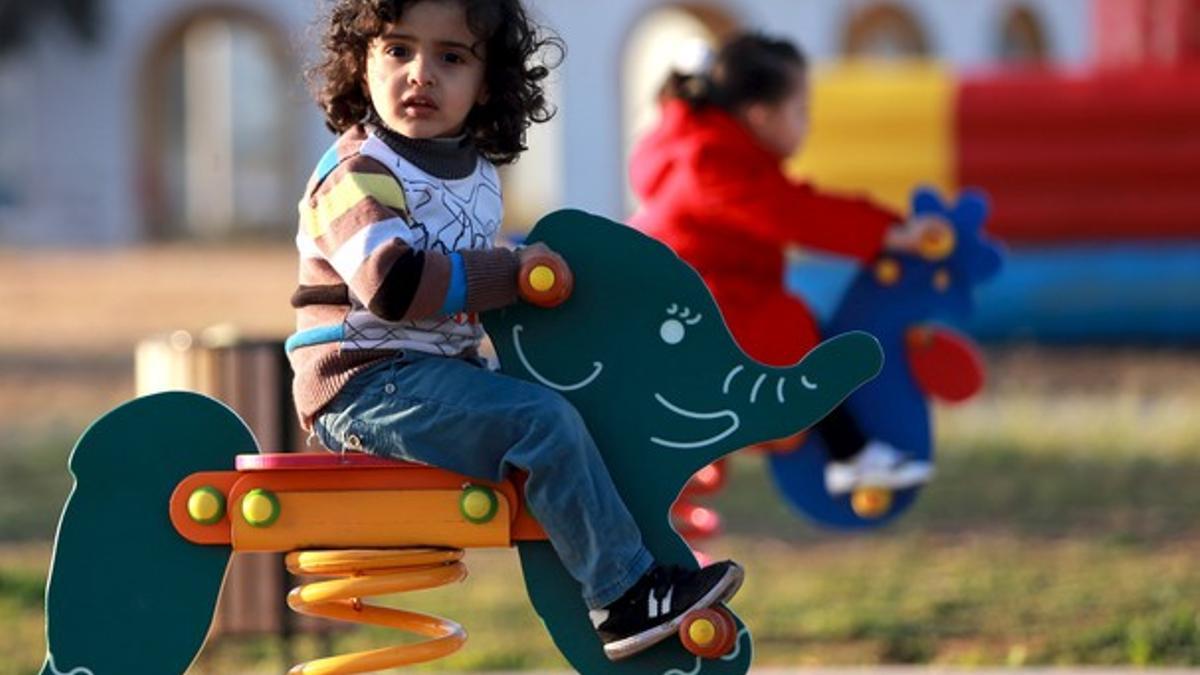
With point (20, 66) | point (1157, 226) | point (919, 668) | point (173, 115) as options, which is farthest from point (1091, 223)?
point (173, 115)

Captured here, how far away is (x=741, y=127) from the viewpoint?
5.70 meters

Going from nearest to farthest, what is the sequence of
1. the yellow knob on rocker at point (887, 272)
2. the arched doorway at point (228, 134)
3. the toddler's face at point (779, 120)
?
the toddler's face at point (779, 120)
the yellow knob on rocker at point (887, 272)
the arched doorway at point (228, 134)

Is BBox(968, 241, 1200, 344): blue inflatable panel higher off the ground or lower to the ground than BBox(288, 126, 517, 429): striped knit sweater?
lower

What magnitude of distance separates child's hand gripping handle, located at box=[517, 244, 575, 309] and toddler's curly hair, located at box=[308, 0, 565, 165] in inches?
12.4

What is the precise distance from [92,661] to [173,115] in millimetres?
33136

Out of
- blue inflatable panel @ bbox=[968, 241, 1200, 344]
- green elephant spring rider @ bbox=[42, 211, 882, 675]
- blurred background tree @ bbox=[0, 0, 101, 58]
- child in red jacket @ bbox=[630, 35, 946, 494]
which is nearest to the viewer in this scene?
green elephant spring rider @ bbox=[42, 211, 882, 675]

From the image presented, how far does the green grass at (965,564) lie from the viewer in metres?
5.73

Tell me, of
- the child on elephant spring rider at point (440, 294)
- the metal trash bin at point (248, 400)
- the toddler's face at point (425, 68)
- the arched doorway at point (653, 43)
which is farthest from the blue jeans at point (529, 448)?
the arched doorway at point (653, 43)

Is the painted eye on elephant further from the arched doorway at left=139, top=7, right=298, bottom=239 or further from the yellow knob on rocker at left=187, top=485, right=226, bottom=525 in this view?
the arched doorway at left=139, top=7, right=298, bottom=239

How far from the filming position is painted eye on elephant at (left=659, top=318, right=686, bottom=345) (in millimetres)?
3615

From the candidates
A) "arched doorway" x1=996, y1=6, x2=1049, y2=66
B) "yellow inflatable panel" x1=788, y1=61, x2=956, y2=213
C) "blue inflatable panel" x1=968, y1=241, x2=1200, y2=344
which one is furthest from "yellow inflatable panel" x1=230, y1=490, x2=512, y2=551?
"arched doorway" x1=996, y1=6, x2=1049, y2=66

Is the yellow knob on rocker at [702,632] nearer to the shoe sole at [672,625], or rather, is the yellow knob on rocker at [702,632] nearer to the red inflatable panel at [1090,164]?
the shoe sole at [672,625]

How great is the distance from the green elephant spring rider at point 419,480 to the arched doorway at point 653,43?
17.4m

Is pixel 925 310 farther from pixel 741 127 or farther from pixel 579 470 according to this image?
pixel 579 470
